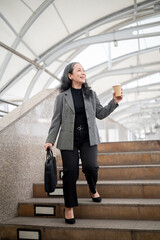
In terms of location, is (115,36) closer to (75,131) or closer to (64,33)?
(64,33)

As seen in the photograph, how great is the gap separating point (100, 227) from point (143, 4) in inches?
419

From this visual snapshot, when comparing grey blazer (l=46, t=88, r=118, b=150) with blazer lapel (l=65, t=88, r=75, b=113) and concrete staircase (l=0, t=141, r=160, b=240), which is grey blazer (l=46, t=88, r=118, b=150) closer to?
blazer lapel (l=65, t=88, r=75, b=113)

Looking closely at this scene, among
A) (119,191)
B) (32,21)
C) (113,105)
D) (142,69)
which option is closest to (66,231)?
(119,191)

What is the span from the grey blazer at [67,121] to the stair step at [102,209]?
63 centimetres

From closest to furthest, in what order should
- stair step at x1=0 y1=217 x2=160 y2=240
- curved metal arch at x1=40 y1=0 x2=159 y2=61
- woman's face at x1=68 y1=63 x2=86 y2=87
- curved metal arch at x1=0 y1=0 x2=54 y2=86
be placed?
stair step at x1=0 y1=217 x2=160 y2=240
woman's face at x1=68 y1=63 x2=86 y2=87
curved metal arch at x1=0 y1=0 x2=54 y2=86
curved metal arch at x1=40 y1=0 x2=159 y2=61

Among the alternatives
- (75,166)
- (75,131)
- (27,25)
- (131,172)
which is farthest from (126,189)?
(27,25)

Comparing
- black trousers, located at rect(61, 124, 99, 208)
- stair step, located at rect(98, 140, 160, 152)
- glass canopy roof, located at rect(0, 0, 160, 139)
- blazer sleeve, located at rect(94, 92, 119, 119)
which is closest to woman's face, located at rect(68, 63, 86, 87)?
blazer sleeve, located at rect(94, 92, 119, 119)

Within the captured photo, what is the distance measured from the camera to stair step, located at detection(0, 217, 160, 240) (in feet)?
6.35

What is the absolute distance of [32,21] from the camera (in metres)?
9.40

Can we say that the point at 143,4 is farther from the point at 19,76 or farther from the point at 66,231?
the point at 66,231

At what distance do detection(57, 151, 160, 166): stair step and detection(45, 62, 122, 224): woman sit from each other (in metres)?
0.92

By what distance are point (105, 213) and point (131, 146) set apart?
1.63 meters

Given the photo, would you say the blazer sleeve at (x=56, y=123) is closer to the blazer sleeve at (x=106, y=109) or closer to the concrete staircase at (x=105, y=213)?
the blazer sleeve at (x=106, y=109)

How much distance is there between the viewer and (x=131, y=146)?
149 inches
